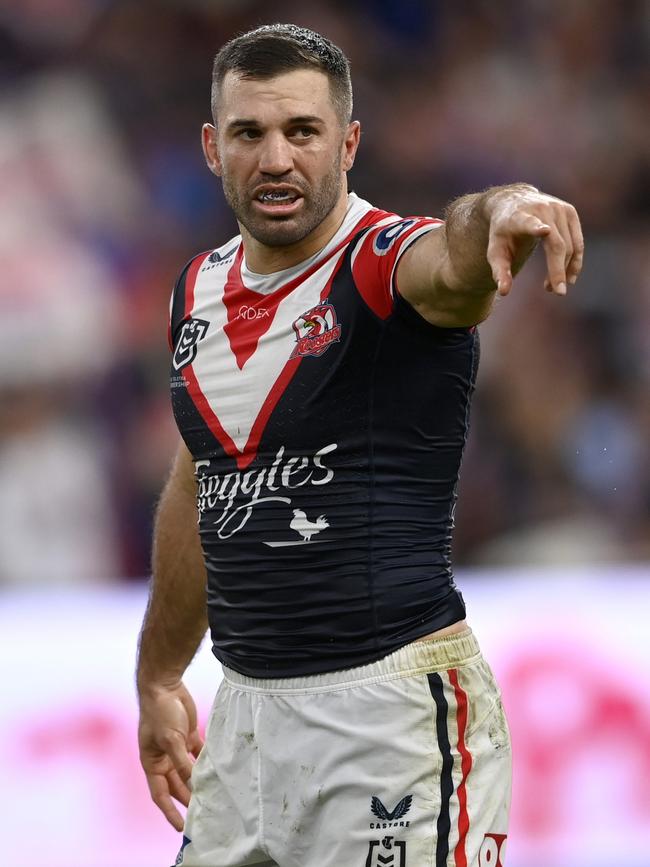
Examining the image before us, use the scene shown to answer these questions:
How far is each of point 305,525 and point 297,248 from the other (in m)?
0.62

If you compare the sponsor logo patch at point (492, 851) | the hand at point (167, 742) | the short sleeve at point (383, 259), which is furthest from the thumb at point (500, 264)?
the hand at point (167, 742)

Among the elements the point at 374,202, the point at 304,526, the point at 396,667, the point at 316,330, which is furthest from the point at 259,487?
the point at 374,202

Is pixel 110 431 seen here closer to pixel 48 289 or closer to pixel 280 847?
pixel 48 289

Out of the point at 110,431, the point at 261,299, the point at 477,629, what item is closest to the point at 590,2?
the point at 110,431

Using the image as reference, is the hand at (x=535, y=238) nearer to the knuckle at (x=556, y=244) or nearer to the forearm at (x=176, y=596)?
the knuckle at (x=556, y=244)

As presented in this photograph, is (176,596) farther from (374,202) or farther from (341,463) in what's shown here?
(374,202)

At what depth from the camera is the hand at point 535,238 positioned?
223 cm

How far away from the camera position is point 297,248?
10.2 ft

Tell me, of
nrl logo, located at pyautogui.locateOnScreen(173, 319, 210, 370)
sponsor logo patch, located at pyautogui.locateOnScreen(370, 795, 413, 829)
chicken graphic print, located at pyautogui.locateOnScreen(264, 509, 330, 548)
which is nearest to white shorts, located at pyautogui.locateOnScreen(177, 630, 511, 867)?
sponsor logo patch, located at pyautogui.locateOnScreen(370, 795, 413, 829)

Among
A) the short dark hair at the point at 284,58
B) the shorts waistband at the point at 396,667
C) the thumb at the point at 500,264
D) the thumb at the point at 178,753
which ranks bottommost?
the thumb at the point at 178,753

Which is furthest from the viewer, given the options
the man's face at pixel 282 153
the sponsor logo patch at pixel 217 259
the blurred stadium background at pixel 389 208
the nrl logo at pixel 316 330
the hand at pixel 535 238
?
the blurred stadium background at pixel 389 208

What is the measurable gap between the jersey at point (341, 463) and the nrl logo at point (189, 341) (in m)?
0.20

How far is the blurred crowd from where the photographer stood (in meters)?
7.11

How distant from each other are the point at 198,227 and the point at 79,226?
0.65 m
